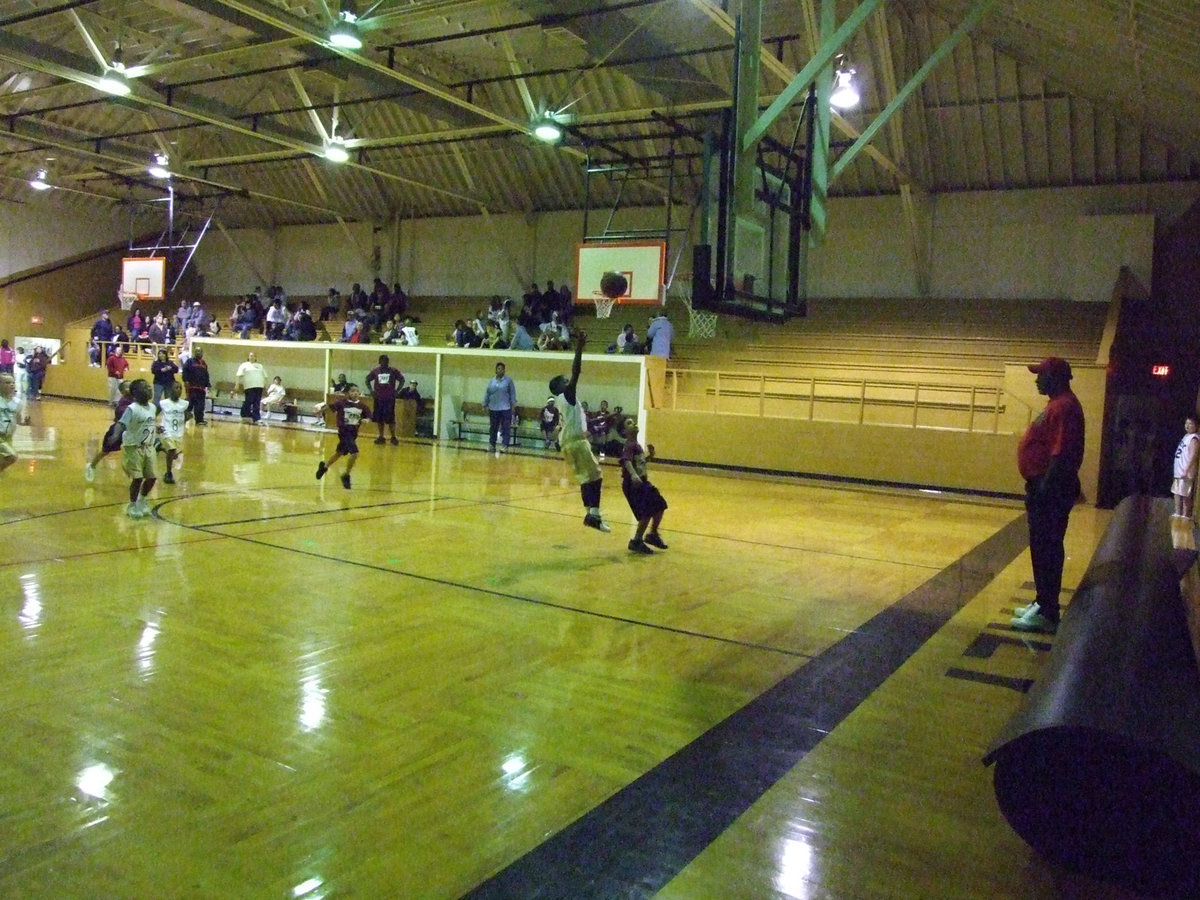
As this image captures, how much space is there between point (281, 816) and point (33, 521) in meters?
6.33

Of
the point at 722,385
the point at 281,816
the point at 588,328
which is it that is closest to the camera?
the point at 281,816

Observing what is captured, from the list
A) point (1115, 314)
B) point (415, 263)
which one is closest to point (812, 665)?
point (1115, 314)

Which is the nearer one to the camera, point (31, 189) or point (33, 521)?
point (33, 521)

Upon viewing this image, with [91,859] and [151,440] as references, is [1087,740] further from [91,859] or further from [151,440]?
[151,440]

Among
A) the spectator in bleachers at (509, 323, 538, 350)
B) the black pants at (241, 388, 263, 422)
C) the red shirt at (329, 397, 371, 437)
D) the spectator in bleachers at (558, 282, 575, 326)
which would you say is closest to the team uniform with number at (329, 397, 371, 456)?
the red shirt at (329, 397, 371, 437)

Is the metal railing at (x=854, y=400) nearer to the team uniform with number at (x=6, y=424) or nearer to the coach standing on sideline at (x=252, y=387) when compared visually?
the coach standing on sideline at (x=252, y=387)

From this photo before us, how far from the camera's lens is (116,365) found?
77.2 feet

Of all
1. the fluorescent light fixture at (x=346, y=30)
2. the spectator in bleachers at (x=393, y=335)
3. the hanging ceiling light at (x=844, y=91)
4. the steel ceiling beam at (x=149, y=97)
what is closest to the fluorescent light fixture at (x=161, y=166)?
the steel ceiling beam at (x=149, y=97)

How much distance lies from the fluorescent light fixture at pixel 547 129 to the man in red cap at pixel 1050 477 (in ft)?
37.2

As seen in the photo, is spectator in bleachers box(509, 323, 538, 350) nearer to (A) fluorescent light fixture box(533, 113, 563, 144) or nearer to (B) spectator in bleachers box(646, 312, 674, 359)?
(B) spectator in bleachers box(646, 312, 674, 359)

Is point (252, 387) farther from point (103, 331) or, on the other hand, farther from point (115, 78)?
point (115, 78)

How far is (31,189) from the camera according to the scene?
91.1 feet

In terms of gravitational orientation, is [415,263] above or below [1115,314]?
above

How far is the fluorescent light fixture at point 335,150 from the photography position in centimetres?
1844
